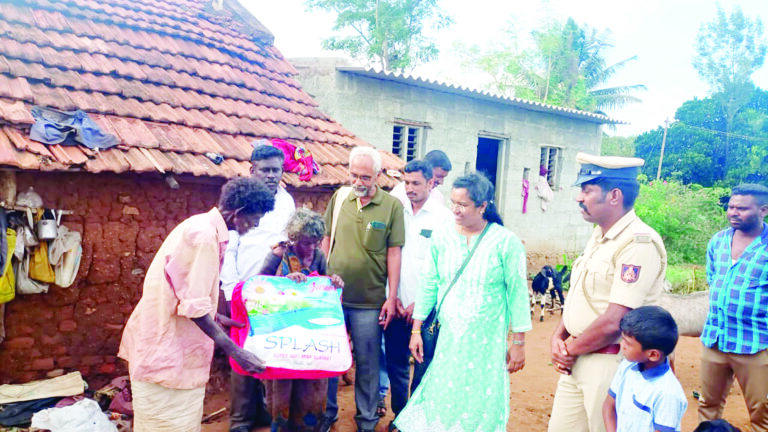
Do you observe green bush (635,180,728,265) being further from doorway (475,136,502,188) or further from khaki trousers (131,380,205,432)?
khaki trousers (131,380,205,432)

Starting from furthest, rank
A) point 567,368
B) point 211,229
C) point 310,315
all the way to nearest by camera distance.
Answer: point 310,315 → point 567,368 → point 211,229

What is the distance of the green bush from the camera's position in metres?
14.8

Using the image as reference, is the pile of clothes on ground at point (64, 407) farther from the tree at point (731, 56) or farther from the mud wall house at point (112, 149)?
the tree at point (731, 56)

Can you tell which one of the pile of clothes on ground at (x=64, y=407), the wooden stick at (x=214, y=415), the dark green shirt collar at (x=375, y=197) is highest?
the dark green shirt collar at (x=375, y=197)

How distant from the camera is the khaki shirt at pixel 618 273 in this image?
2771 mm

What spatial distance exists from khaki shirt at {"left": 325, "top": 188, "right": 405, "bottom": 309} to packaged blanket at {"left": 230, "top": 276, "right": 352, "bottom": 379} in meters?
0.51

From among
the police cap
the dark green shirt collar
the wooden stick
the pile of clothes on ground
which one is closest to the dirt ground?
the wooden stick

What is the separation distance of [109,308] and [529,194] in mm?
10582

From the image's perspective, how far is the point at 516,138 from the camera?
12.8 m

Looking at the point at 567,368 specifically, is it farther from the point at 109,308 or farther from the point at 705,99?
the point at 705,99

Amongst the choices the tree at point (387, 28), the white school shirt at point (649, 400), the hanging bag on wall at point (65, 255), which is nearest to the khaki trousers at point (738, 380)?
the white school shirt at point (649, 400)

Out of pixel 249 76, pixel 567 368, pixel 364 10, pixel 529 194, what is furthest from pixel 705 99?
pixel 567 368

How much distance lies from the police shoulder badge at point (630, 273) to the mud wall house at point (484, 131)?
6.97 meters

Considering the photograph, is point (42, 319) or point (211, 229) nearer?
point (211, 229)
